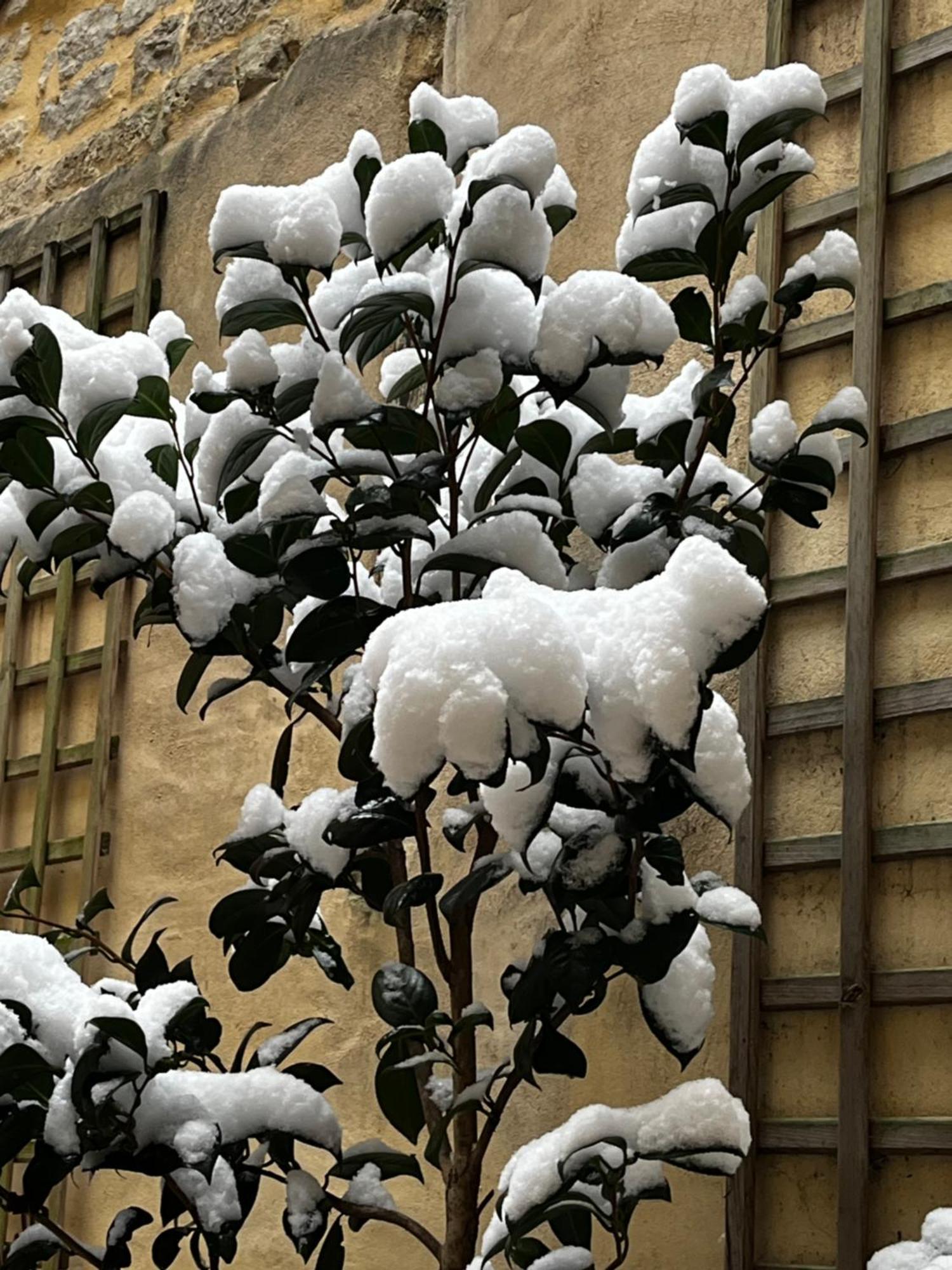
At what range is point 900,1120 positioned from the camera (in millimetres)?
1828

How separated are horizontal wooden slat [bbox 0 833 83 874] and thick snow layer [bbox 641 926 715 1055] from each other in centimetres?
193

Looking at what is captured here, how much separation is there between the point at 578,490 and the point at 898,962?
0.69m

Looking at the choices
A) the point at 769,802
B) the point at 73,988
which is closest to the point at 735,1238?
the point at 769,802

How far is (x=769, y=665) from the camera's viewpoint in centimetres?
209

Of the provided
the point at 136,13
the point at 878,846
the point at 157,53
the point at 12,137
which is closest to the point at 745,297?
the point at 878,846

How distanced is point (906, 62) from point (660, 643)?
1.33 metres

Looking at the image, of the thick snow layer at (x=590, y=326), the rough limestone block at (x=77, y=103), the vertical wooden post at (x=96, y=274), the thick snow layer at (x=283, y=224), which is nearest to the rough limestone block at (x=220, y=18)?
the rough limestone block at (x=77, y=103)

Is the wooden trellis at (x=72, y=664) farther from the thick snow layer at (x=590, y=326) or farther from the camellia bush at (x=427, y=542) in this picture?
the thick snow layer at (x=590, y=326)

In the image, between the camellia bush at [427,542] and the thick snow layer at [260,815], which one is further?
the thick snow layer at [260,815]

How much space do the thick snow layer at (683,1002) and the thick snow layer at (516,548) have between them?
1.18ft

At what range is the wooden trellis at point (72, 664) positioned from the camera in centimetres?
316

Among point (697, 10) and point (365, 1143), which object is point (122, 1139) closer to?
point (365, 1143)

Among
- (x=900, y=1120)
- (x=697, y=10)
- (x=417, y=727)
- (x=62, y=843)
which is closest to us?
(x=417, y=727)

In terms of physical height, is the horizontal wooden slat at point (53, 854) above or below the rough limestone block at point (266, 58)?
below
